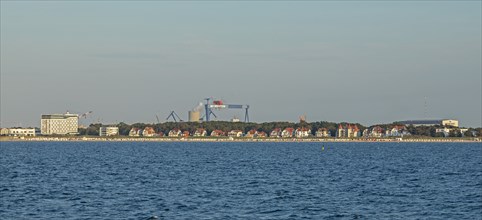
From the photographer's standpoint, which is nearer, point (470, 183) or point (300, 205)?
point (300, 205)

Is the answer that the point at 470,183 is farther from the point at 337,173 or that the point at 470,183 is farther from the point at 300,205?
the point at 300,205

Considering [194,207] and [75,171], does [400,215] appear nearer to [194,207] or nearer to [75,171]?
[194,207]

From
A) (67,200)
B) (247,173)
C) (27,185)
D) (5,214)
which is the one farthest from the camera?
(247,173)

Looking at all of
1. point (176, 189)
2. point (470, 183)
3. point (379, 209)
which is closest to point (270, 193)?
point (176, 189)

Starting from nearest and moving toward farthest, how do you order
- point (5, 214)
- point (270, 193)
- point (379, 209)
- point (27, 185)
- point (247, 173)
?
point (5, 214) → point (379, 209) → point (270, 193) → point (27, 185) → point (247, 173)

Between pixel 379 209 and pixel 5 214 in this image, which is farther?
pixel 379 209

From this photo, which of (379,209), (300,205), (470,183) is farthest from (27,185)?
(470,183)

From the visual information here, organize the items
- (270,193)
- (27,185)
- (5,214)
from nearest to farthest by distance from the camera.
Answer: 1. (5,214)
2. (270,193)
3. (27,185)

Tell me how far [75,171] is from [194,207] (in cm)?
3903

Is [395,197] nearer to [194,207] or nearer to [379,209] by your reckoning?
[379,209]

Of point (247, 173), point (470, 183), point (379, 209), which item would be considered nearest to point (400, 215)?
point (379, 209)

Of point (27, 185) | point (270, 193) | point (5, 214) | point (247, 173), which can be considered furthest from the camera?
point (247, 173)

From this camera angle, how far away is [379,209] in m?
48.4

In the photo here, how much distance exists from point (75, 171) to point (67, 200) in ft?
110
